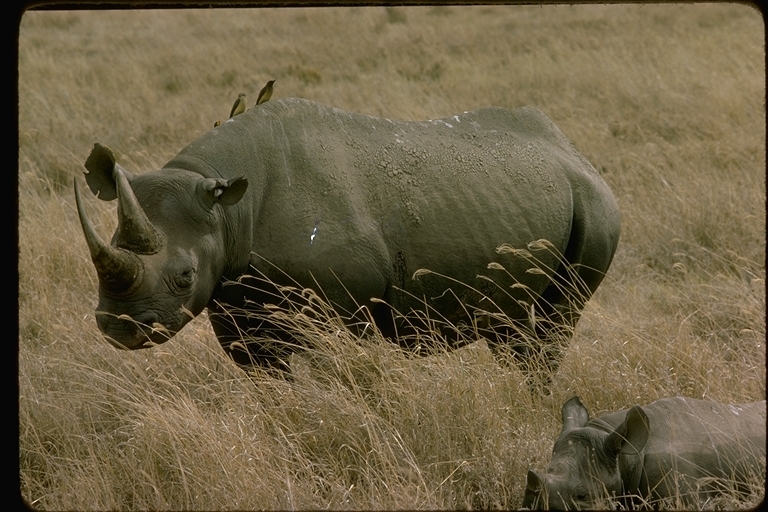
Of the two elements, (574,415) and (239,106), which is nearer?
(574,415)

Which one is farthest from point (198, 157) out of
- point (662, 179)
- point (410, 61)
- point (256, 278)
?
point (410, 61)

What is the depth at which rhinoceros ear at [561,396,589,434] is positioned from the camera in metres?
4.32

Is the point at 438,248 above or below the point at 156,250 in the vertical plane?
below

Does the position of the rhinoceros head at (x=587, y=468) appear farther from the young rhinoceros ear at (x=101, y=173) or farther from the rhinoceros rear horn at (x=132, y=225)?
the young rhinoceros ear at (x=101, y=173)

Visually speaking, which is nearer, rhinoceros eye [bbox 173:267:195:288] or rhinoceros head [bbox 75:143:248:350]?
rhinoceros head [bbox 75:143:248:350]

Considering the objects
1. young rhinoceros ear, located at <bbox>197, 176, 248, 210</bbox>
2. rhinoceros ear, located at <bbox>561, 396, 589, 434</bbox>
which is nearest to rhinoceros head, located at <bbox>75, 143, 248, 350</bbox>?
young rhinoceros ear, located at <bbox>197, 176, 248, 210</bbox>

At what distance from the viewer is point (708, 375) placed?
5.12 m

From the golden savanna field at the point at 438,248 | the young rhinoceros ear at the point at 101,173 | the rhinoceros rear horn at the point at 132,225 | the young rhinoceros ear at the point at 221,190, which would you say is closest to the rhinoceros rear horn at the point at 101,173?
the young rhinoceros ear at the point at 101,173

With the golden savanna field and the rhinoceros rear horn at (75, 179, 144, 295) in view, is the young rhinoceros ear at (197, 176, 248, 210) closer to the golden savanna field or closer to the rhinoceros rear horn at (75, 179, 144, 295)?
the rhinoceros rear horn at (75, 179, 144, 295)

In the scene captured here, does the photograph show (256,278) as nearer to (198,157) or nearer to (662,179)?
(198,157)

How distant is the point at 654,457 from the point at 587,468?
377 mm

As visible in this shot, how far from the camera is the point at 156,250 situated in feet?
14.3

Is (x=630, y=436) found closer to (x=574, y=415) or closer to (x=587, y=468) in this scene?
(x=587, y=468)

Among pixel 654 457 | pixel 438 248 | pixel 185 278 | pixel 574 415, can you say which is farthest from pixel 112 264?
pixel 654 457
